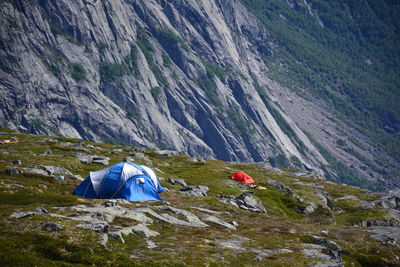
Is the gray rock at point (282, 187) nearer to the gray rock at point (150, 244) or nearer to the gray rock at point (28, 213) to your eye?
the gray rock at point (150, 244)

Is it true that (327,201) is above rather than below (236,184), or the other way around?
below

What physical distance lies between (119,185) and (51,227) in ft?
83.3

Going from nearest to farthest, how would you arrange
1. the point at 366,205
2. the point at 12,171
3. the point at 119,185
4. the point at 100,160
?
the point at 119,185, the point at 12,171, the point at 100,160, the point at 366,205

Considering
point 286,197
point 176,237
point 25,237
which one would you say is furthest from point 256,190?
point 25,237

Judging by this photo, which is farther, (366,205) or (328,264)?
(366,205)

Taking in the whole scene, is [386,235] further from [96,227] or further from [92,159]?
[92,159]

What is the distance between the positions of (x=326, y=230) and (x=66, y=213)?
123 feet

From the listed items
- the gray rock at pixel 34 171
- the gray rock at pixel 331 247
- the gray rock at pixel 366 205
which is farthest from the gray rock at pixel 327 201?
the gray rock at pixel 34 171

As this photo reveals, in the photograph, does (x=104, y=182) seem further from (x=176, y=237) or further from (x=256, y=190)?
(x=256, y=190)

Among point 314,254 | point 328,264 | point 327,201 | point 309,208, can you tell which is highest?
point 328,264

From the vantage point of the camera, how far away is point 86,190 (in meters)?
65.8

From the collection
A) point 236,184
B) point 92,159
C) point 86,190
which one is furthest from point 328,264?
point 236,184

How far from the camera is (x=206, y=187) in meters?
91.1

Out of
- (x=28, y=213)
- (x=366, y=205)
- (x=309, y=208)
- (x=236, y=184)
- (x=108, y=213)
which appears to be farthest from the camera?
(x=366, y=205)
